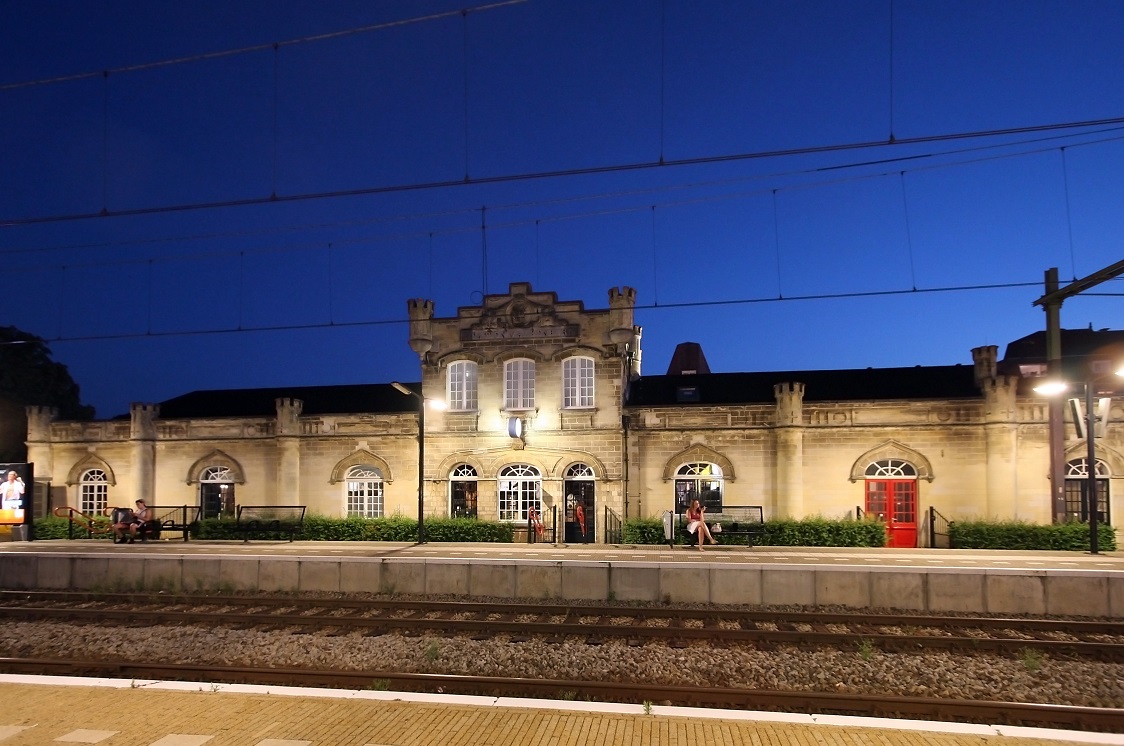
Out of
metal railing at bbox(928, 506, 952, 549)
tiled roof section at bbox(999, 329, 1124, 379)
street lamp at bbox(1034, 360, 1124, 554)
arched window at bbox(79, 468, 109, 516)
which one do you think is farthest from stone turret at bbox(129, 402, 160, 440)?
tiled roof section at bbox(999, 329, 1124, 379)

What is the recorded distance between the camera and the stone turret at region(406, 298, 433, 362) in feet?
86.1

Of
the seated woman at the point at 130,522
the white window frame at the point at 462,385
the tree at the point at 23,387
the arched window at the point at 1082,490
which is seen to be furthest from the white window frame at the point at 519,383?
the tree at the point at 23,387

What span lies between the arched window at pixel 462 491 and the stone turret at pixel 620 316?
7153 mm

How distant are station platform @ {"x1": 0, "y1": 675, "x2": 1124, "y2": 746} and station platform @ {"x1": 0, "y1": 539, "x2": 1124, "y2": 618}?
6.63 metres

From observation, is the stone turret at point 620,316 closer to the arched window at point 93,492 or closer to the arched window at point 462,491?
the arched window at point 462,491

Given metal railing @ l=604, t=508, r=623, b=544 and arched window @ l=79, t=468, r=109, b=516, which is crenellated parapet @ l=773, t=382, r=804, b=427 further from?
arched window @ l=79, t=468, r=109, b=516

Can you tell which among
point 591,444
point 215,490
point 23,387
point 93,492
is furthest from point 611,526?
point 23,387

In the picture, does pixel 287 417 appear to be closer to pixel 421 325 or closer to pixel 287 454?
pixel 287 454

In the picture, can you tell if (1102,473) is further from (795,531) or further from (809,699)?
(809,699)

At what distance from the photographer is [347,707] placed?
303 inches

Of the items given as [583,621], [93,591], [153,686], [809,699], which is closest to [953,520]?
[583,621]

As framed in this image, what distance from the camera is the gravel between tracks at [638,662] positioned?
9.14 m

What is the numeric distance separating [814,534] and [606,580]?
31.1 feet

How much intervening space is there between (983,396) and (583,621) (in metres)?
17.2
